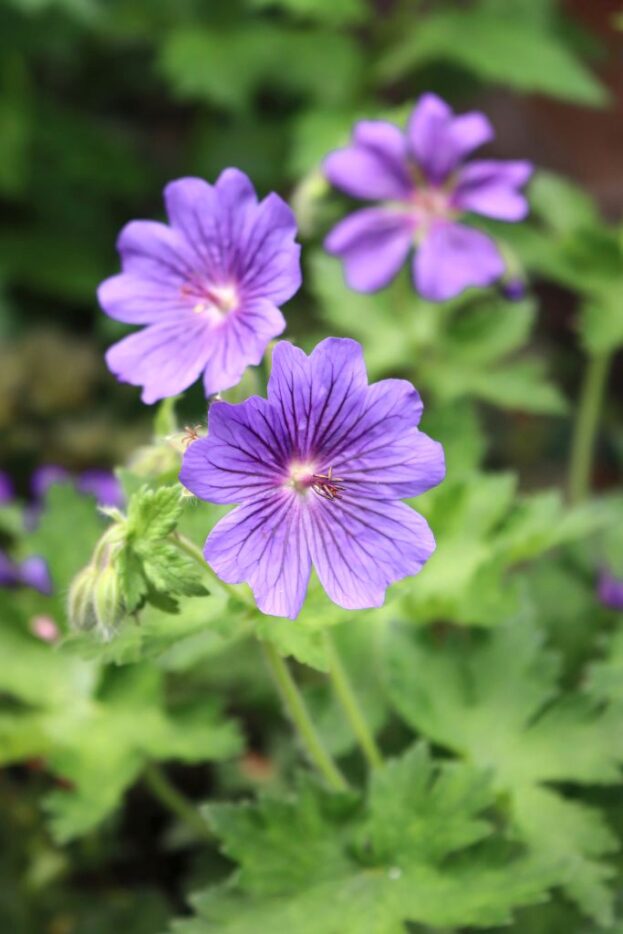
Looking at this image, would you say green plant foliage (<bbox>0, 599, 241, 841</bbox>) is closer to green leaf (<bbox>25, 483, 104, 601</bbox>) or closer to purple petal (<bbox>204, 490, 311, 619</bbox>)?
green leaf (<bbox>25, 483, 104, 601</bbox>)

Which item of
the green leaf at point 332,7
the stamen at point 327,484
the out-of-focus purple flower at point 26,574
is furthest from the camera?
the green leaf at point 332,7

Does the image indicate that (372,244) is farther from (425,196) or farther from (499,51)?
(499,51)

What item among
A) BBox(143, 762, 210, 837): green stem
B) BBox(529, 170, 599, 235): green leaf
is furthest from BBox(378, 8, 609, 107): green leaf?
BBox(143, 762, 210, 837): green stem

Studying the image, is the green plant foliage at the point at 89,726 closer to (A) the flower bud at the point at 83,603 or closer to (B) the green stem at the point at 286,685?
(B) the green stem at the point at 286,685

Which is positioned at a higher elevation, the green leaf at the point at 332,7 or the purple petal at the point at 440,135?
the green leaf at the point at 332,7

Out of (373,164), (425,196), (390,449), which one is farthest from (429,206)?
(390,449)

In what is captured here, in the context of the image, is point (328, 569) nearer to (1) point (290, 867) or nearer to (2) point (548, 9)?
(1) point (290, 867)

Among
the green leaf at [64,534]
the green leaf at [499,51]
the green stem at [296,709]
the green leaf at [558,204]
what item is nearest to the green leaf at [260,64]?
the green leaf at [499,51]
